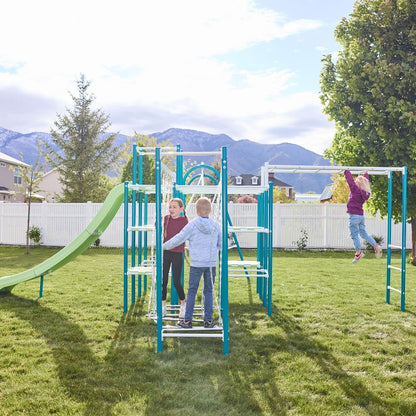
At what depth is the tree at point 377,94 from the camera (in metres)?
11.3

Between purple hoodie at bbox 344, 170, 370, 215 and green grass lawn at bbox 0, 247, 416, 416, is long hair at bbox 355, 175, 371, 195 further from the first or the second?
green grass lawn at bbox 0, 247, 416, 416

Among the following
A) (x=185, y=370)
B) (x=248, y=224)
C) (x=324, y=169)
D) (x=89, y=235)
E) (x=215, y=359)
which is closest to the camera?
(x=185, y=370)

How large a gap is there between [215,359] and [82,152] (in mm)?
23832

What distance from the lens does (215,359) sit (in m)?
4.60

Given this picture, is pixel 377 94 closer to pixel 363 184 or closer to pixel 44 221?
pixel 363 184

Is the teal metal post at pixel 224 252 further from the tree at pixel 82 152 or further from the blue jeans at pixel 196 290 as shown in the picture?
the tree at pixel 82 152

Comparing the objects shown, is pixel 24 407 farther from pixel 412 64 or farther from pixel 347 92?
pixel 412 64

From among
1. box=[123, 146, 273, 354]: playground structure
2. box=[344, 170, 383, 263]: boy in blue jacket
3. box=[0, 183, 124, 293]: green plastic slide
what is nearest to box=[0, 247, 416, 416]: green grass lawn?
box=[123, 146, 273, 354]: playground structure

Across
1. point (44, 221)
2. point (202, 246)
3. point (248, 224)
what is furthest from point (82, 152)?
point (202, 246)

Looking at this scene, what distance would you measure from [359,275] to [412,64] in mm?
5706

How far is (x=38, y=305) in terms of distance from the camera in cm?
704

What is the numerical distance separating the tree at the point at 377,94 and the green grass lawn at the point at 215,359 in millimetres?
4490

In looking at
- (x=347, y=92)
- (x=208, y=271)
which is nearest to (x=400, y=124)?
(x=347, y=92)

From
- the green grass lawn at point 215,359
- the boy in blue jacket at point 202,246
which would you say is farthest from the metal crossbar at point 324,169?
the green grass lawn at point 215,359
